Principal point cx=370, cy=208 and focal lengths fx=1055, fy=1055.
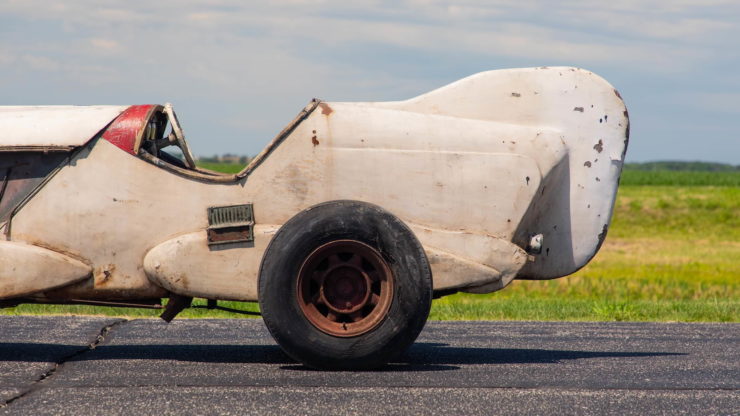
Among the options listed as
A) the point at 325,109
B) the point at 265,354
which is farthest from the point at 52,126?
the point at 265,354

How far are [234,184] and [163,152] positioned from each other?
102 cm

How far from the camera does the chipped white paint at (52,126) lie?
20.8 ft

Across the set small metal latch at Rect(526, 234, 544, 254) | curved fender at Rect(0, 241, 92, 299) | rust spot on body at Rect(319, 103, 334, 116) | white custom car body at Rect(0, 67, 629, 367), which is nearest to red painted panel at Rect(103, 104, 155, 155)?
white custom car body at Rect(0, 67, 629, 367)

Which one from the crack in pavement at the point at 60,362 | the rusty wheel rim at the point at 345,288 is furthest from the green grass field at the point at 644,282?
the rusty wheel rim at the point at 345,288

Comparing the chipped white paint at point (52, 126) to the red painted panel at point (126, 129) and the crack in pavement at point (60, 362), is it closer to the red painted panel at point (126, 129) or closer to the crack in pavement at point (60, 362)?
the red painted panel at point (126, 129)

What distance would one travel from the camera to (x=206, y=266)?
6.23 m

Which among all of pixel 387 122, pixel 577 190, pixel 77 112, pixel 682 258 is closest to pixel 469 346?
pixel 577 190

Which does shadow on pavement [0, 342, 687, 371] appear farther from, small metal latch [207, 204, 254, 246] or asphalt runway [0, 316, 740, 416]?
small metal latch [207, 204, 254, 246]

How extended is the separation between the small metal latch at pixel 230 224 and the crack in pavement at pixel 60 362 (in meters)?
1.17

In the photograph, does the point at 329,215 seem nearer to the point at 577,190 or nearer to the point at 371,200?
the point at 371,200

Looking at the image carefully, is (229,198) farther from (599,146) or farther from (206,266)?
(599,146)

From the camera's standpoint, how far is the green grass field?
412 inches

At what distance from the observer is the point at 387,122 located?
21.0 ft

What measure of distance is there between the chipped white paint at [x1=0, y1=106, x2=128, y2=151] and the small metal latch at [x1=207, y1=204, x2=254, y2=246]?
0.90 m
